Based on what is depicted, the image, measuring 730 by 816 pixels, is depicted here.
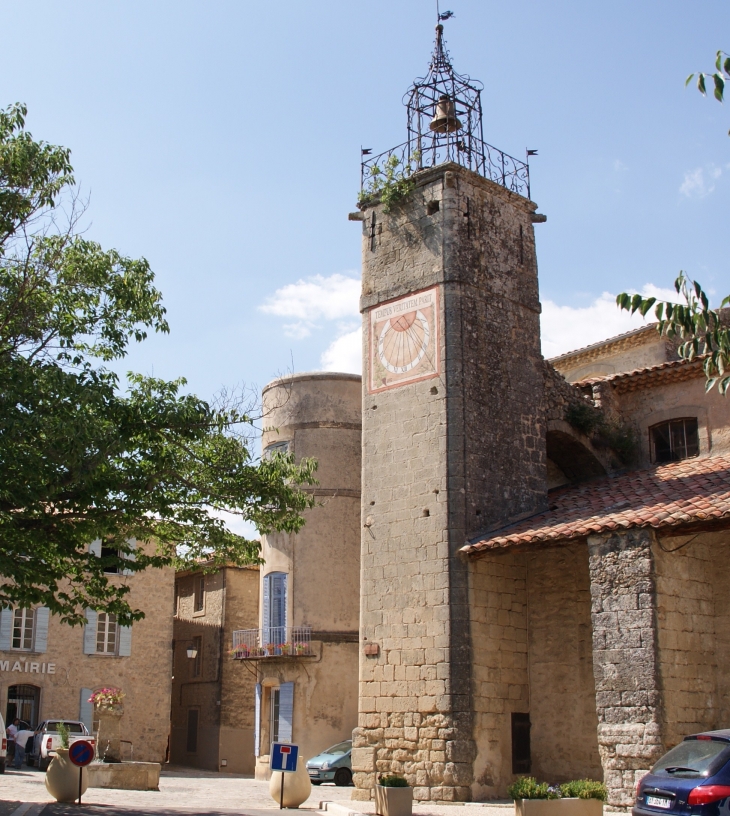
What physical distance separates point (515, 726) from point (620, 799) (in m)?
3.18

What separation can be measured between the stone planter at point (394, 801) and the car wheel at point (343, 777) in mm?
7515

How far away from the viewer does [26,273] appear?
491 inches

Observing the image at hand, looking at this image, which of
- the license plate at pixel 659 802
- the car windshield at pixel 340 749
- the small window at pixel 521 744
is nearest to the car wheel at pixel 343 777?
the car windshield at pixel 340 749

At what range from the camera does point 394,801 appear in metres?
13.0

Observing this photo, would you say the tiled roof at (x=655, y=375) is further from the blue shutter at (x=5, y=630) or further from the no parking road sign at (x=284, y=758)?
the blue shutter at (x=5, y=630)

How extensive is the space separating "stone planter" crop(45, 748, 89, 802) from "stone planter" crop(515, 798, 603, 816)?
6705 mm

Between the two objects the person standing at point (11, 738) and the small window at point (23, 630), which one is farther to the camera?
the small window at point (23, 630)

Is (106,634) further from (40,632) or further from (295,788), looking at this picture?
(295,788)

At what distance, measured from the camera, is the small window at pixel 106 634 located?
28266 mm

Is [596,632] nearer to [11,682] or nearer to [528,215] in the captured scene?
[528,215]

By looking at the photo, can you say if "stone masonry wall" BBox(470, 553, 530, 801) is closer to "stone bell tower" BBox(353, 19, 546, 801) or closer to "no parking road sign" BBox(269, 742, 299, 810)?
"stone bell tower" BBox(353, 19, 546, 801)

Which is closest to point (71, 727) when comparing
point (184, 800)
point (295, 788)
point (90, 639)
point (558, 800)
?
point (90, 639)

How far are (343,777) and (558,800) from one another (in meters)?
9.99

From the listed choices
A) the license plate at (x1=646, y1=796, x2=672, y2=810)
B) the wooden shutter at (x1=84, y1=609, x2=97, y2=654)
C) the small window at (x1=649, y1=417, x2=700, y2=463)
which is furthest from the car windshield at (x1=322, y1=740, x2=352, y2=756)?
the license plate at (x1=646, y1=796, x2=672, y2=810)
